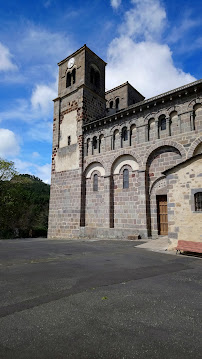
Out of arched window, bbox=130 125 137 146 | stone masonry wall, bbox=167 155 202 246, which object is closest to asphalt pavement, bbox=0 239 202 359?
stone masonry wall, bbox=167 155 202 246

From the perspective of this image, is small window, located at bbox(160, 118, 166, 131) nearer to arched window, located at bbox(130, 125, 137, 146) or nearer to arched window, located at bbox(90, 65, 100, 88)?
arched window, located at bbox(130, 125, 137, 146)

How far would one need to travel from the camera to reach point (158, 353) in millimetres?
2287

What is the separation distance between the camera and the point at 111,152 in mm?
16562

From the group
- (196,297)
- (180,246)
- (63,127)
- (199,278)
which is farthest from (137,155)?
(196,297)

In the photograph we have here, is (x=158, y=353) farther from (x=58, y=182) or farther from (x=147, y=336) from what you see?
(x=58, y=182)

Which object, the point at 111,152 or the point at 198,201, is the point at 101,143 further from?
the point at 198,201

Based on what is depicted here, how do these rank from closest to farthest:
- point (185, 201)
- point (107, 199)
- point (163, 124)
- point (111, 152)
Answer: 1. point (185, 201)
2. point (163, 124)
3. point (107, 199)
4. point (111, 152)

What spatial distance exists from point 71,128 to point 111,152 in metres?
5.40

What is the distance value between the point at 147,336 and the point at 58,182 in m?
17.9

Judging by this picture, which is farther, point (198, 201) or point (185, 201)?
point (185, 201)

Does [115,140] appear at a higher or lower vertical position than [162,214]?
higher

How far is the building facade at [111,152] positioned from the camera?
44.0ft

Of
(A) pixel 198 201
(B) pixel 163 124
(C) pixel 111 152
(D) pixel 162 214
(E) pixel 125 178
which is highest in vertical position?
(B) pixel 163 124

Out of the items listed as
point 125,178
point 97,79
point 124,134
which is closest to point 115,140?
point 124,134
